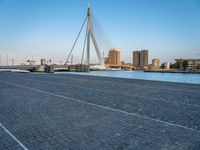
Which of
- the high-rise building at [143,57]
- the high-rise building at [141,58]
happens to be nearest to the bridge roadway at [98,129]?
the high-rise building at [141,58]

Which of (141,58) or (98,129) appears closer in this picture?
(98,129)

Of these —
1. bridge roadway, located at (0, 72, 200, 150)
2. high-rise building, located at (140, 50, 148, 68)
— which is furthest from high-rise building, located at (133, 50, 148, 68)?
bridge roadway, located at (0, 72, 200, 150)

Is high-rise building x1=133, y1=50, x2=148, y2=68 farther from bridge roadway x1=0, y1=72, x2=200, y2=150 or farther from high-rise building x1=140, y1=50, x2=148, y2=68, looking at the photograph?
bridge roadway x1=0, y1=72, x2=200, y2=150

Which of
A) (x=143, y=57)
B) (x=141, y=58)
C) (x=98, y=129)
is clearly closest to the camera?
(x=98, y=129)

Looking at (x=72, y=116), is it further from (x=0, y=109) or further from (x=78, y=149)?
(x=0, y=109)

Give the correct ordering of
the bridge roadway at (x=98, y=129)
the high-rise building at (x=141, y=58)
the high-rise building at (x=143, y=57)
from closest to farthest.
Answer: the bridge roadway at (x=98, y=129)
the high-rise building at (x=143, y=57)
the high-rise building at (x=141, y=58)

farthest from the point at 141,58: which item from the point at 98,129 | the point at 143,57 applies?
the point at 98,129

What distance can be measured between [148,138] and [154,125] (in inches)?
31.8

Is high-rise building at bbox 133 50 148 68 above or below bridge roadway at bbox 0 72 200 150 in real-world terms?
above

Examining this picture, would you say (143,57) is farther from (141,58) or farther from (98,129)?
(98,129)

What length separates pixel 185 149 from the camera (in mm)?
2643

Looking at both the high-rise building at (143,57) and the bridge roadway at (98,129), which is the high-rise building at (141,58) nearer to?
the high-rise building at (143,57)

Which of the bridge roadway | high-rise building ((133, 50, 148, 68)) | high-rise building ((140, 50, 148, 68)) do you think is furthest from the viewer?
high-rise building ((133, 50, 148, 68))

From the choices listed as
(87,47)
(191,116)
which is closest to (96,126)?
(191,116)
